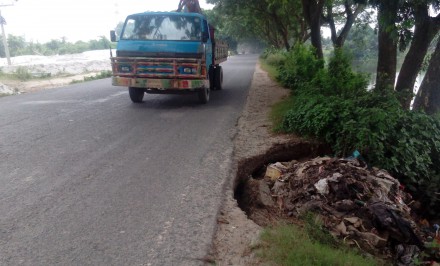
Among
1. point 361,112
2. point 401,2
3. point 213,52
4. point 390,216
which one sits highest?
point 401,2

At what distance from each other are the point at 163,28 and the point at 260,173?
5.36m

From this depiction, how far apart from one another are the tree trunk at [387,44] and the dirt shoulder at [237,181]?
2.66m

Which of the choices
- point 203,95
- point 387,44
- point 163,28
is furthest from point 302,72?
point 163,28

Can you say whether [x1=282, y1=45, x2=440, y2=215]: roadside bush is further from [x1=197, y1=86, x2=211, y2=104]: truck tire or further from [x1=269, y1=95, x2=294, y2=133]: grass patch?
[x1=197, y1=86, x2=211, y2=104]: truck tire

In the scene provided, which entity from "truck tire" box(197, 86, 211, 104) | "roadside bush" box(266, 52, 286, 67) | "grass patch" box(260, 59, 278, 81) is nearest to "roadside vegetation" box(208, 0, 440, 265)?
"truck tire" box(197, 86, 211, 104)

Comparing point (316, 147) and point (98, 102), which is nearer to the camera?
point (316, 147)

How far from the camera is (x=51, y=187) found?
444 centimetres

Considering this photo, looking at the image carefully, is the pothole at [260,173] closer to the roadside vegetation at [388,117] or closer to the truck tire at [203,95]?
the roadside vegetation at [388,117]

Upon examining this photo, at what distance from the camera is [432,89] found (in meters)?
7.65

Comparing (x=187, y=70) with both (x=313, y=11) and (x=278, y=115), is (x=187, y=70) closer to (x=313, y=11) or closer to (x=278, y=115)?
(x=278, y=115)

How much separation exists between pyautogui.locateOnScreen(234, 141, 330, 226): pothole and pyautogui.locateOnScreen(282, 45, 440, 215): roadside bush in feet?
1.03

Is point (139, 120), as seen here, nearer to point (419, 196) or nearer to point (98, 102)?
point (98, 102)

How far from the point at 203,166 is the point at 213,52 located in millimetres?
6778

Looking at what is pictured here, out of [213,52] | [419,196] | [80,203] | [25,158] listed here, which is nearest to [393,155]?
[419,196]
